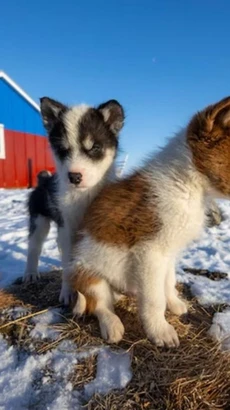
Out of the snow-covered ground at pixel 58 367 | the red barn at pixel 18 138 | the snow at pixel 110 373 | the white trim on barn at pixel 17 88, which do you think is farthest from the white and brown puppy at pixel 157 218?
the white trim on barn at pixel 17 88

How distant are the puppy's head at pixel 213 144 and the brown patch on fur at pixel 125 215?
1.16ft

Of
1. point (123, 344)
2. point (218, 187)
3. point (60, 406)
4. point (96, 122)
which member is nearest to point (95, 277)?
point (123, 344)

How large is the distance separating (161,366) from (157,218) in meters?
0.79

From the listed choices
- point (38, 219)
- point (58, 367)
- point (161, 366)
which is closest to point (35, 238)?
point (38, 219)

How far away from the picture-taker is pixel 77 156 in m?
2.59

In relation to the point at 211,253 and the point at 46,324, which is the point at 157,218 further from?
the point at 211,253

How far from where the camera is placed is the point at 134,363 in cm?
189

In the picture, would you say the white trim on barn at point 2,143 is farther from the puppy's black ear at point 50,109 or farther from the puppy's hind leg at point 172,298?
the puppy's hind leg at point 172,298

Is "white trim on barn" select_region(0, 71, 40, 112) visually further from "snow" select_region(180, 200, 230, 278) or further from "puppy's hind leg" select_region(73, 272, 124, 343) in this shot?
"puppy's hind leg" select_region(73, 272, 124, 343)

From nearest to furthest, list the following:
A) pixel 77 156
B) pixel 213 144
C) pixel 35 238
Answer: pixel 213 144
pixel 77 156
pixel 35 238

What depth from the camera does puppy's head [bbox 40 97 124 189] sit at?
8.22 ft

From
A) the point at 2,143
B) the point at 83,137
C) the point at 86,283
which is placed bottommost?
the point at 86,283

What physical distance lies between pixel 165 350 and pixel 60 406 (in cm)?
63

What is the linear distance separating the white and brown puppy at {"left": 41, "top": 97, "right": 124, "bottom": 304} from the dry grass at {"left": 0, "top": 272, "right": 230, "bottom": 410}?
1.55 feet
